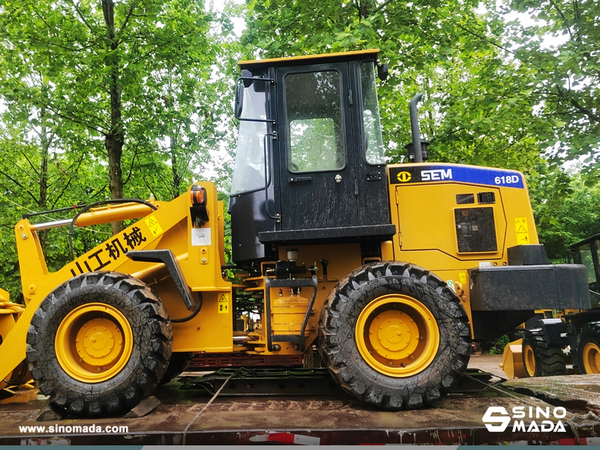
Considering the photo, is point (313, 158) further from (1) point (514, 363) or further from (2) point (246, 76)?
(1) point (514, 363)

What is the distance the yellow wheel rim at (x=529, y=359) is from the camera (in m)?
9.58

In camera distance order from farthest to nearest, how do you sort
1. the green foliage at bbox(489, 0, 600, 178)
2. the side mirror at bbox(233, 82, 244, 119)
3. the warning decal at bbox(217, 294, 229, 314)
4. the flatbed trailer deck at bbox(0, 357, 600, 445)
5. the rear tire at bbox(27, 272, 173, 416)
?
the green foliage at bbox(489, 0, 600, 178) → the warning decal at bbox(217, 294, 229, 314) → the side mirror at bbox(233, 82, 244, 119) → the rear tire at bbox(27, 272, 173, 416) → the flatbed trailer deck at bbox(0, 357, 600, 445)

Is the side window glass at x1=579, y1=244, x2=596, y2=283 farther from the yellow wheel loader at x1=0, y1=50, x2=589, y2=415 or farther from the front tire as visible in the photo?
the front tire

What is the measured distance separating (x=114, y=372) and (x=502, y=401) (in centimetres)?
343

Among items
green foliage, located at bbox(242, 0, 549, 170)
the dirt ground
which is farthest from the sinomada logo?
the dirt ground

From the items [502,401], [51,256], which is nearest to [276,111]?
[502,401]

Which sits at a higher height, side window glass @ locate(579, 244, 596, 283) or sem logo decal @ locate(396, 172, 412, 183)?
sem logo decal @ locate(396, 172, 412, 183)

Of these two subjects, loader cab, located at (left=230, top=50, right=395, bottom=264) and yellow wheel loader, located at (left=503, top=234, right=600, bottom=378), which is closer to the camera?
loader cab, located at (left=230, top=50, right=395, bottom=264)

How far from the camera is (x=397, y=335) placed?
168 inches

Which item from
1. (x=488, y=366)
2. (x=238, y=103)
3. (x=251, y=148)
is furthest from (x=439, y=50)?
(x=488, y=366)

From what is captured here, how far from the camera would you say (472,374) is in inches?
203

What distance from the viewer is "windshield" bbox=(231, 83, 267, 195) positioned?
16.4 feet

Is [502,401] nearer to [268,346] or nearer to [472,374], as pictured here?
[472,374]

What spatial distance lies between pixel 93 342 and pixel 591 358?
8227 millimetres
